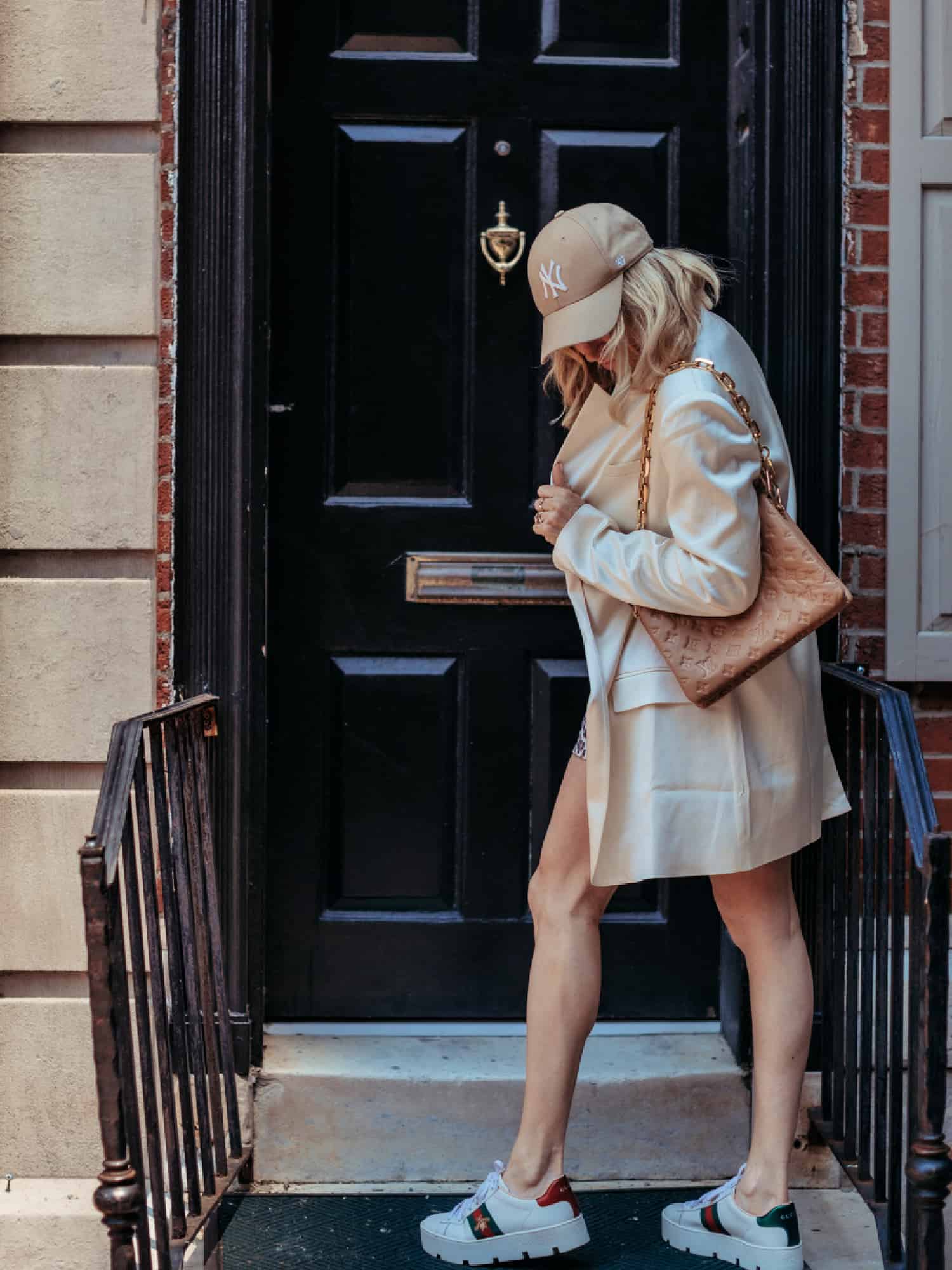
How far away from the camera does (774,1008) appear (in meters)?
2.75

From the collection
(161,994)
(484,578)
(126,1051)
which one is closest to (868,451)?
(484,578)

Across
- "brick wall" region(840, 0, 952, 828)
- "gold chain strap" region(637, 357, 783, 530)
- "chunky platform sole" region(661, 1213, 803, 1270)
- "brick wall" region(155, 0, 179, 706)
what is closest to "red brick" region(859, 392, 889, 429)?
"brick wall" region(840, 0, 952, 828)

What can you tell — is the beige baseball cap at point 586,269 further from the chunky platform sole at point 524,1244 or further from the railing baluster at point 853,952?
the chunky platform sole at point 524,1244

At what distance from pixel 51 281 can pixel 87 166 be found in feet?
0.94

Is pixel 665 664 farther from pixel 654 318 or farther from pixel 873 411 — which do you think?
pixel 873 411

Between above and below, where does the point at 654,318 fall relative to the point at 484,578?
above

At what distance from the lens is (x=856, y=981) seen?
2.94m

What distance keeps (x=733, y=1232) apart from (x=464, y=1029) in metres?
0.97

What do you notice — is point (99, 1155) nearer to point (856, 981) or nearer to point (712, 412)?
point (856, 981)

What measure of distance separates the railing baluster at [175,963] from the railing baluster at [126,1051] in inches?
9.5

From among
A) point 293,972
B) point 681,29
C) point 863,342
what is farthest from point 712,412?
point 293,972

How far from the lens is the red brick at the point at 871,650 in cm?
339

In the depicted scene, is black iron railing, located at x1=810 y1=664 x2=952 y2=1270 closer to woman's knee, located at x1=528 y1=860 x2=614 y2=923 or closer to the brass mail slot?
woman's knee, located at x1=528 y1=860 x2=614 y2=923

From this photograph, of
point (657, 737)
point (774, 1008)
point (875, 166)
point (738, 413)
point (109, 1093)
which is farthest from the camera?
point (875, 166)
